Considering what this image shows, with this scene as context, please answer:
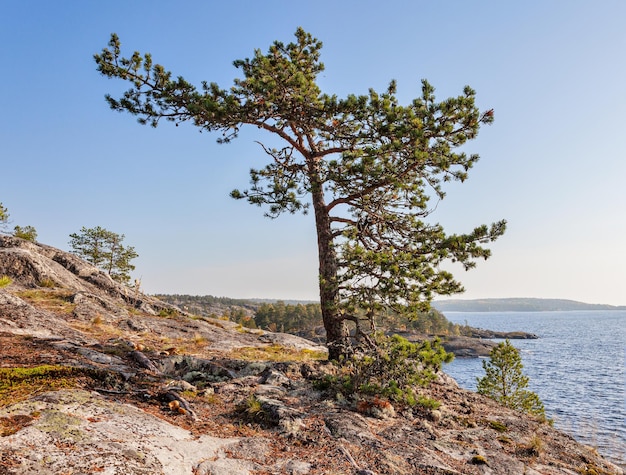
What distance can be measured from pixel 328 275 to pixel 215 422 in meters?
5.30

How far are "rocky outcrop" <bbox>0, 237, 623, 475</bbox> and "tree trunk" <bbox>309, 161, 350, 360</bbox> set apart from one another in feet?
2.80

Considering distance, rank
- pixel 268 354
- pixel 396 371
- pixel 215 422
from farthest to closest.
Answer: pixel 268 354 → pixel 396 371 → pixel 215 422

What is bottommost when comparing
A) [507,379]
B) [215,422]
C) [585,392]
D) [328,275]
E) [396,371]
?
[585,392]

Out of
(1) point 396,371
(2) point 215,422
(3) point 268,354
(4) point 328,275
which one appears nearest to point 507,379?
(3) point 268,354

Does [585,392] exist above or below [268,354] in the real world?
below

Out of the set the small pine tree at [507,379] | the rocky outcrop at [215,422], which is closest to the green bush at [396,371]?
the rocky outcrop at [215,422]

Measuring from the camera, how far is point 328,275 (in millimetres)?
10594

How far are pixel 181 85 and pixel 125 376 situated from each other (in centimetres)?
797

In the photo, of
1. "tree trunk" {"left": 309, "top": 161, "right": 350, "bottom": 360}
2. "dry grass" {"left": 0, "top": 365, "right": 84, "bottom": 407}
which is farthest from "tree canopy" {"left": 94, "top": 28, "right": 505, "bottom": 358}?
"dry grass" {"left": 0, "top": 365, "right": 84, "bottom": 407}

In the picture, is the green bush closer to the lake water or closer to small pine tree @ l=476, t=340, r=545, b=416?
the lake water

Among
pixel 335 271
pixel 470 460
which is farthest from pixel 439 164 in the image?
pixel 470 460

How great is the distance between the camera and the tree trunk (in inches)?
404

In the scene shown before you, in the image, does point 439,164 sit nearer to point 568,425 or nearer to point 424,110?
point 424,110

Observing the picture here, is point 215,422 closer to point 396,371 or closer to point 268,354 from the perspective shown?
point 396,371
